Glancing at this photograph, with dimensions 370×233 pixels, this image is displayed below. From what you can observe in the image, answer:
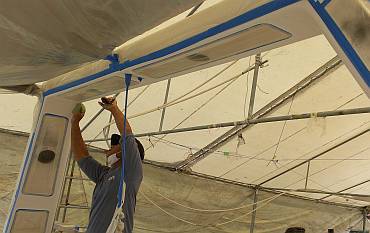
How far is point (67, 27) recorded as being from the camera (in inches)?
43.6

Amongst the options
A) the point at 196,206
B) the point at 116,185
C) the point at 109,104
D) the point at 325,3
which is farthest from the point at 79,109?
the point at 196,206

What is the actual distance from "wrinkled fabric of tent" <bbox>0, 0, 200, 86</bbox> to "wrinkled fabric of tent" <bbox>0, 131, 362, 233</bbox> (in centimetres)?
264

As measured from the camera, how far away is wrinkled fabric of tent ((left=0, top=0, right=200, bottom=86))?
1.01 m

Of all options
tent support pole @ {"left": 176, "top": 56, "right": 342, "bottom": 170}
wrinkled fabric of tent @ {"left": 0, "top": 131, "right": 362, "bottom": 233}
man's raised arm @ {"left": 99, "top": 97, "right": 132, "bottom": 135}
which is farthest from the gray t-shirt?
wrinkled fabric of tent @ {"left": 0, "top": 131, "right": 362, "bottom": 233}

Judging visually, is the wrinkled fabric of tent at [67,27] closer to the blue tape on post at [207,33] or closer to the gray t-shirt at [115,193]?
the blue tape on post at [207,33]

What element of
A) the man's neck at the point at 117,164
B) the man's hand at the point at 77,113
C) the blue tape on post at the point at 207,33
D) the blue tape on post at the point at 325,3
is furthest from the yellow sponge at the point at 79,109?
the blue tape on post at the point at 325,3

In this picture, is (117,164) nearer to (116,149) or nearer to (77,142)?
(116,149)

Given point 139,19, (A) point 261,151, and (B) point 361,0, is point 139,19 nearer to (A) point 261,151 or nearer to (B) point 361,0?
(B) point 361,0

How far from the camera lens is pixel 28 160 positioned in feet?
7.02

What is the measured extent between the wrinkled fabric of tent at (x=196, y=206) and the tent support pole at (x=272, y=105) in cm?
40

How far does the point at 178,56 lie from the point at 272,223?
4472 millimetres

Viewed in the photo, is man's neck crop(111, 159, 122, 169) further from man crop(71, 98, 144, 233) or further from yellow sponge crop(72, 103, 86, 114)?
yellow sponge crop(72, 103, 86, 114)

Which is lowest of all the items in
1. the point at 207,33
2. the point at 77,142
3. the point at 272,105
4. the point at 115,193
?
the point at 115,193

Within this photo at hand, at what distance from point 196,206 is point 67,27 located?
411 centimetres
